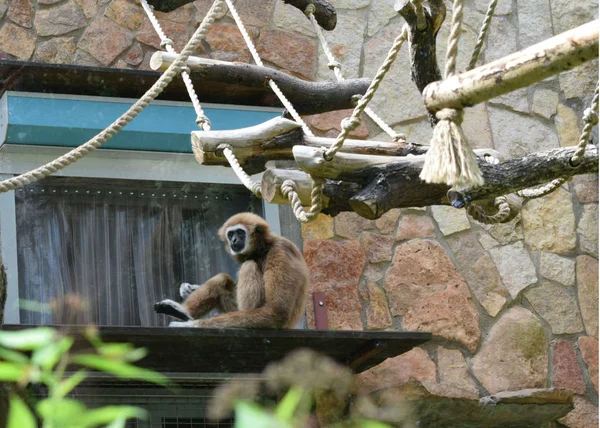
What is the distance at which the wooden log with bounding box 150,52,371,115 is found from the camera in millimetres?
5422

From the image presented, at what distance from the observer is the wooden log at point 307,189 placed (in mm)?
4469

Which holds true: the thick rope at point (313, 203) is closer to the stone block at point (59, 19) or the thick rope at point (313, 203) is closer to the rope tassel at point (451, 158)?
the rope tassel at point (451, 158)

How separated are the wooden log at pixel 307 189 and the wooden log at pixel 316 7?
1.65 metres

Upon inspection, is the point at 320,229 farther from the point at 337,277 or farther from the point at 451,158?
the point at 451,158

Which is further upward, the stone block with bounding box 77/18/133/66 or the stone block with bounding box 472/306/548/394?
the stone block with bounding box 77/18/133/66

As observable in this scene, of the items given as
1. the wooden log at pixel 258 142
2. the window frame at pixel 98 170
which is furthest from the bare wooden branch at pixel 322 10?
the wooden log at pixel 258 142

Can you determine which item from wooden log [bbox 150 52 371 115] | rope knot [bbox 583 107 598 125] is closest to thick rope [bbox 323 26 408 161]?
rope knot [bbox 583 107 598 125]

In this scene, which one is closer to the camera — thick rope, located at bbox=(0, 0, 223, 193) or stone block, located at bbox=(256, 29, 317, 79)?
thick rope, located at bbox=(0, 0, 223, 193)

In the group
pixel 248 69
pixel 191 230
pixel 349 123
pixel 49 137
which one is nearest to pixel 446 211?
pixel 191 230

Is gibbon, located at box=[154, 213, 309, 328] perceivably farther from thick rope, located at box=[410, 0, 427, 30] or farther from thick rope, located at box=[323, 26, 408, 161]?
thick rope, located at box=[410, 0, 427, 30]

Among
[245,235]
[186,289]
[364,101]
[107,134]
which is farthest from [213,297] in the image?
[364,101]

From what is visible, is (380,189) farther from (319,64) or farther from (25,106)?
(319,64)

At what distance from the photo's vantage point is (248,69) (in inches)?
221

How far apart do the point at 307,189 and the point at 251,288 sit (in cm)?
182
